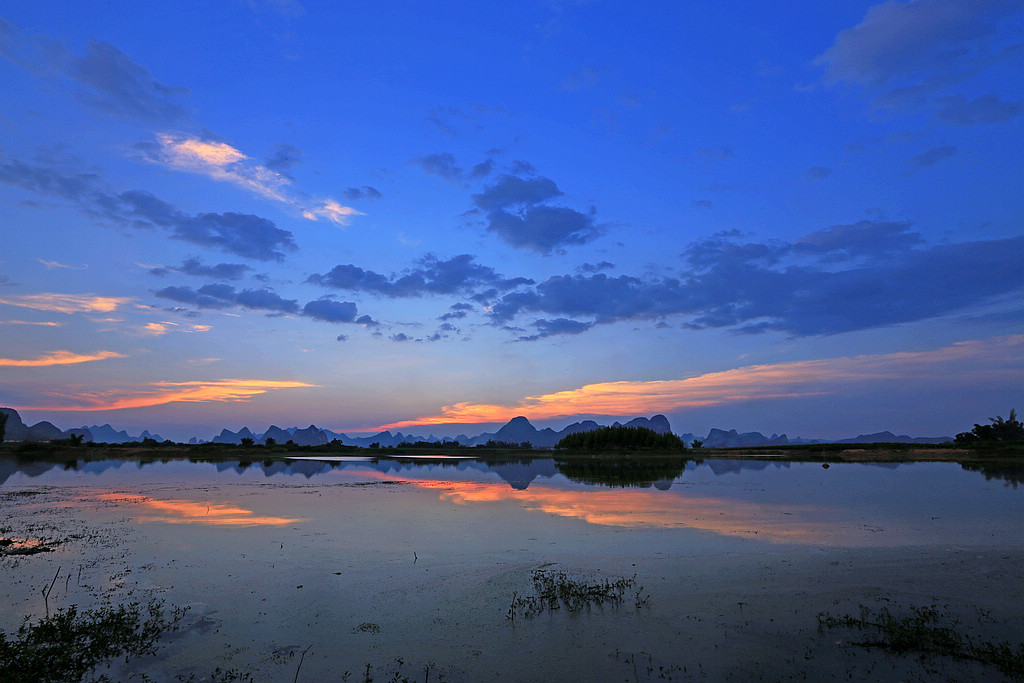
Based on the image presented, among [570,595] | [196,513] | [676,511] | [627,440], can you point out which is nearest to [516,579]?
[570,595]

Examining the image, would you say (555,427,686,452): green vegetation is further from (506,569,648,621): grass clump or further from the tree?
(506,569,648,621): grass clump

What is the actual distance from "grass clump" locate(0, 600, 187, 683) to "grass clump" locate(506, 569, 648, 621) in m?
8.28

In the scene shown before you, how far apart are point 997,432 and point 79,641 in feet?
461

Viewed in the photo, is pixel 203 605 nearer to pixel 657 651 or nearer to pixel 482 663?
pixel 482 663

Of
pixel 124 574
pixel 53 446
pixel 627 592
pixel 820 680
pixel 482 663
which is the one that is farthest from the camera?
pixel 53 446

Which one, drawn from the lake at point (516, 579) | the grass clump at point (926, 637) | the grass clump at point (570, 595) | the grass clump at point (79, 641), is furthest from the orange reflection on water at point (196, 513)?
the grass clump at point (926, 637)

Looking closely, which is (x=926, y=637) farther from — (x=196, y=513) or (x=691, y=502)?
(x=196, y=513)

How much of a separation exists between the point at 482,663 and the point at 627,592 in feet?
18.9

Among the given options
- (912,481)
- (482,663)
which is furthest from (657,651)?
(912,481)

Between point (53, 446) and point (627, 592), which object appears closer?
point (627, 592)

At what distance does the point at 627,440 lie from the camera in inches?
4220

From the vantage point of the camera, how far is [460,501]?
35.6 metres

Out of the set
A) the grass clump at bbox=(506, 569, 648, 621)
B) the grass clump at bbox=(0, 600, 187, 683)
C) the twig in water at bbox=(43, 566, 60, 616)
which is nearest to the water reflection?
the grass clump at bbox=(506, 569, 648, 621)

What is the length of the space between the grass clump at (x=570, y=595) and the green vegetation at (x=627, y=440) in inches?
3676
